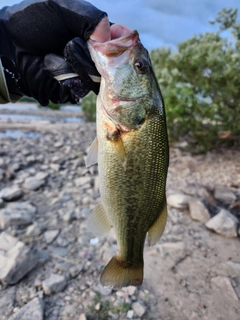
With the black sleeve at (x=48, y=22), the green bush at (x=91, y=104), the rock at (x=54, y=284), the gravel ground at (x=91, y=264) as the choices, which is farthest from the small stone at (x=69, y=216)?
the green bush at (x=91, y=104)

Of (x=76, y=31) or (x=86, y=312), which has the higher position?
(x=76, y=31)

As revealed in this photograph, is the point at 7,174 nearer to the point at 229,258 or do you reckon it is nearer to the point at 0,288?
the point at 0,288

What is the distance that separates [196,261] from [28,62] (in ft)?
8.53

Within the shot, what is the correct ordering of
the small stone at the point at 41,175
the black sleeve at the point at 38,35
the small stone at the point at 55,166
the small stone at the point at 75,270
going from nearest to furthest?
the black sleeve at the point at 38,35 < the small stone at the point at 75,270 < the small stone at the point at 41,175 < the small stone at the point at 55,166

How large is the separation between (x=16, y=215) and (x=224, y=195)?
9.35 ft

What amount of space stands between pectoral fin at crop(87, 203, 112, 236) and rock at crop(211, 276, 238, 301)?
5.18 ft

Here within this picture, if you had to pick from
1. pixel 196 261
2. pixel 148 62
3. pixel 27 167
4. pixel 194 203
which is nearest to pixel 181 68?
pixel 194 203

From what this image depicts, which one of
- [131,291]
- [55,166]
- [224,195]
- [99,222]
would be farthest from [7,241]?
[224,195]

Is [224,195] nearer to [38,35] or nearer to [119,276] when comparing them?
[119,276]

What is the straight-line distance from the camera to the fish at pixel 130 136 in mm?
2010

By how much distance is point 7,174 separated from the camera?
5.67 meters

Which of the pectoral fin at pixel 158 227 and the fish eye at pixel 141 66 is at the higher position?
the fish eye at pixel 141 66

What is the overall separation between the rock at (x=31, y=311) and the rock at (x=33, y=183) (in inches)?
98.8

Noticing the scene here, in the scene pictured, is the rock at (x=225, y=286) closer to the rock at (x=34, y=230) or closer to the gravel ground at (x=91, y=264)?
the gravel ground at (x=91, y=264)
